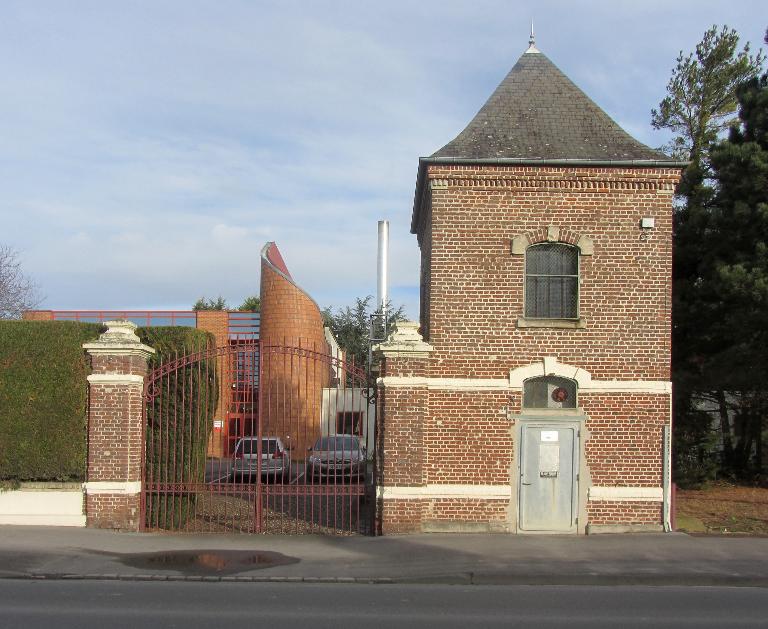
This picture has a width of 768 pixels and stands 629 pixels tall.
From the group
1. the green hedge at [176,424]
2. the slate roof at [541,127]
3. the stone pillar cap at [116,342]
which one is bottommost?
the green hedge at [176,424]

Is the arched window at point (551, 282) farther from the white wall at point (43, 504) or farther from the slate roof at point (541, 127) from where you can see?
the white wall at point (43, 504)

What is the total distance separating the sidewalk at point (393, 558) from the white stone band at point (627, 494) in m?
0.61

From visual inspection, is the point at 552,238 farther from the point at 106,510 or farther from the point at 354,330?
the point at 354,330

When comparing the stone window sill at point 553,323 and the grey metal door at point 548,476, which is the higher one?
the stone window sill at point 553,323

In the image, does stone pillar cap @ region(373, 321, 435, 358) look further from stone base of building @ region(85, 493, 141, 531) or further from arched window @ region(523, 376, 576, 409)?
stone base of building @ region(85, 493, 141, 531)

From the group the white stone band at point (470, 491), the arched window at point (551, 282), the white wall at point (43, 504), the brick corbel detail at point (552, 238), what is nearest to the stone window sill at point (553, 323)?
the arched window at point (551, 282)

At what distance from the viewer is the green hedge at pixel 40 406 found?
14.3 m

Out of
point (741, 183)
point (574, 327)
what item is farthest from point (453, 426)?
point (741, 183)

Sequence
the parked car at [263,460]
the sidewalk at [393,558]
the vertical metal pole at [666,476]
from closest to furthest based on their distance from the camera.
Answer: the sidewalk at [393,558], the vertical metal pole at [666,476], the parked car at [263,460]

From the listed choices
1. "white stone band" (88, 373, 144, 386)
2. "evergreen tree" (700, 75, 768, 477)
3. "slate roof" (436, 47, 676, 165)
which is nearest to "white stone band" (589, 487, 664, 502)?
"slate roof" (436, 47, 676, 165)

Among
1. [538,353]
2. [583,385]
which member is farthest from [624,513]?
[538,353]

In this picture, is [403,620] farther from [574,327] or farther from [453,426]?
[574,327]

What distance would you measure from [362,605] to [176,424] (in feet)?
21.6

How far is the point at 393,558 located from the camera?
12445 mm
